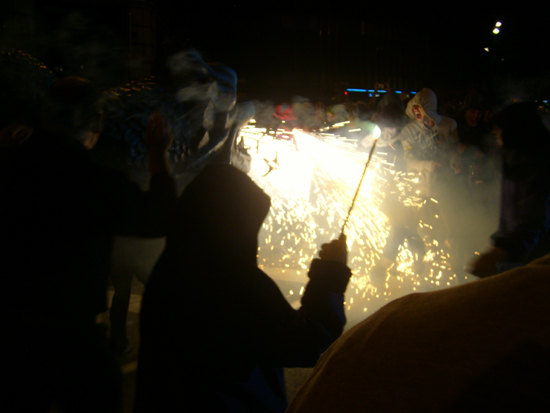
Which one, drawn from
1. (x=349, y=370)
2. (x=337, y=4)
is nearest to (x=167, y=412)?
(x=349, y=370)

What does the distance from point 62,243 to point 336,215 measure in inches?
202

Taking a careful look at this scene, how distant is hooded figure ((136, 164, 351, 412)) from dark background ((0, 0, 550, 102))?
1489 mm

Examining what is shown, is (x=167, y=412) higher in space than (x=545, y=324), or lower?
lower

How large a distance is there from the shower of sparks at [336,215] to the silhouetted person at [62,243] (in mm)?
2247

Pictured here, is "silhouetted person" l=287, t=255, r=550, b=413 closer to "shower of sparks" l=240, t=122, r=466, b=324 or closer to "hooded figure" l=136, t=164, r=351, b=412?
"hooded figure" l=136, t=164, r=351, b=412

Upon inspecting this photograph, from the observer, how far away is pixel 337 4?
1239 centimetres

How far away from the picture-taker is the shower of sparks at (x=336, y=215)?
4633mm

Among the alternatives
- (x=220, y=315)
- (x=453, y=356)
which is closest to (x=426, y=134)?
(x=220, y=315)

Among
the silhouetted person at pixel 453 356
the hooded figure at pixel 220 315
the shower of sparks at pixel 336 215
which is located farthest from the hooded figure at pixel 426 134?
the silhouetted person at pixel 453 356

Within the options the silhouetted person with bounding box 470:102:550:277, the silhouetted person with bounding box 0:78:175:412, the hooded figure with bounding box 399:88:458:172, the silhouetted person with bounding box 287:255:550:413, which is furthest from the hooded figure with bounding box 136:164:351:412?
the hooded figure with bounding box 399:88:458:172

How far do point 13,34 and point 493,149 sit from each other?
6832mm

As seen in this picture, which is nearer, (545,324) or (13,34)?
(545,324)

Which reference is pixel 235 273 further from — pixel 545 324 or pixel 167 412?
pixel 545 324

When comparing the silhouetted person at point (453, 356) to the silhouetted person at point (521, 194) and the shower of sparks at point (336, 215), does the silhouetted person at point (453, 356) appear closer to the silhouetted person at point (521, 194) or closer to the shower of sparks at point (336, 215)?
the silhouetted person at point (521, 194)
